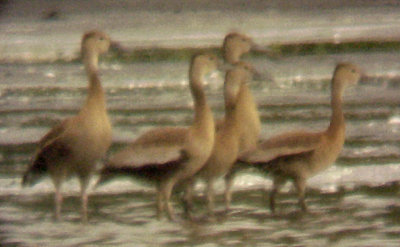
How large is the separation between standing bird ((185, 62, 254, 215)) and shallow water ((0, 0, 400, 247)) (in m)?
0.27

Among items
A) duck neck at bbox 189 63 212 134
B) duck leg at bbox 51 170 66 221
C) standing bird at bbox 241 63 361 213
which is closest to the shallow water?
duck leg at bbox 51 170 66 221

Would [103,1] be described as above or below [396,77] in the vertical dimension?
above

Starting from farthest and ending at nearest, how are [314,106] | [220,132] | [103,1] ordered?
[103,1], [314,106], [220,132]

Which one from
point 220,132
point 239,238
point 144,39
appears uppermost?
point 144,39

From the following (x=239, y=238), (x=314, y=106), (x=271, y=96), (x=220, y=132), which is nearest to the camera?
(x=239, y=238)

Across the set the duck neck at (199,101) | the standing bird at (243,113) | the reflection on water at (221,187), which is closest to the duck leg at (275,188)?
the reflection on water at (221,187)

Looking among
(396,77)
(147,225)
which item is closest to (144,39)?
(396,77)

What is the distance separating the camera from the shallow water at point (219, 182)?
1121cm

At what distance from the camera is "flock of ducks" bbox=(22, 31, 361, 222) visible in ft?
39.2

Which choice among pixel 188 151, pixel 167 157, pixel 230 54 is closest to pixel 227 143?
pixel 188 151

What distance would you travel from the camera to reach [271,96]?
2000 centimetres

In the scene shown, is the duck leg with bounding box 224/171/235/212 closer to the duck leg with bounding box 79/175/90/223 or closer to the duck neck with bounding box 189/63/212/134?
the duck neck with bounding box 189/63/212/134

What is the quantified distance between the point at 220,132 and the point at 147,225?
132cm

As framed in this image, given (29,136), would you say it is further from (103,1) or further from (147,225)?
(103,1)
